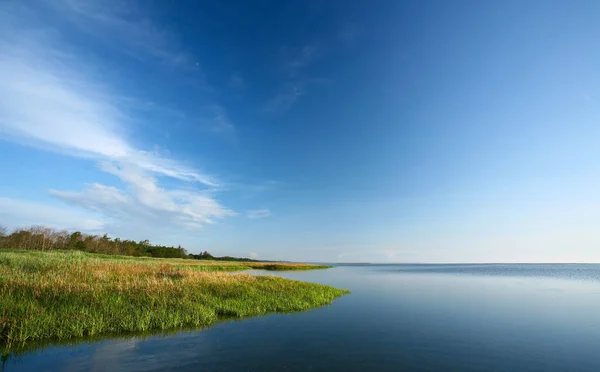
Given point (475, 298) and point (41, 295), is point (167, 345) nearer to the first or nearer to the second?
point (41, 295)

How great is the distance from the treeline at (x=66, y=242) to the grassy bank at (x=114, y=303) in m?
93.0

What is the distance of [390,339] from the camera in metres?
18.1

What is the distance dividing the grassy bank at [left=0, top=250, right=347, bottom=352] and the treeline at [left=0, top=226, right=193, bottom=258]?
93.0 m

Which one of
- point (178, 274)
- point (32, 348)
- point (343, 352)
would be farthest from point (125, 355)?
point (178, 274)

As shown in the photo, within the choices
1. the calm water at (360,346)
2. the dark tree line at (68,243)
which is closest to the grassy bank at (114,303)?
the calm water at (360,346)

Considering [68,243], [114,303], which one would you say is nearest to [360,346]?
[114,303]

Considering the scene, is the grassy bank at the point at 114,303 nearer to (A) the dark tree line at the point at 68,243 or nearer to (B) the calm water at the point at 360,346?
(B) the calm water at the point at 360,346

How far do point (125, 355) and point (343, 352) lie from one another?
10399mm

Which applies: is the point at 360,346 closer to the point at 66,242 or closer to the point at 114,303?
the point at 114,303

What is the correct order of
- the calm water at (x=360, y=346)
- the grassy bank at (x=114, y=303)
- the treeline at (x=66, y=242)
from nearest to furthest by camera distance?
the calm water at (x=360, y=346)
the grassy bank at (x=114, y=303)
the treeline at (x=66, y=242)

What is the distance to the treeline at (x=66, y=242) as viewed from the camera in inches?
3991

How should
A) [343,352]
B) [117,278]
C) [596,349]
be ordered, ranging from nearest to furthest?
[343,352] → [596,349] → [117,278]

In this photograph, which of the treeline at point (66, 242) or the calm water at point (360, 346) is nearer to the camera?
the calm water at point (360, 346)

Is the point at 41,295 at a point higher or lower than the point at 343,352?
higher
